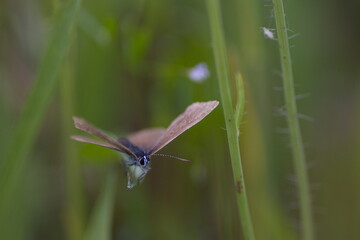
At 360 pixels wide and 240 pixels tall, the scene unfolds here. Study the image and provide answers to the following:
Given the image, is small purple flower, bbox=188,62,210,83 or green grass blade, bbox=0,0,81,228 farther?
small purple flower, bbox=188,62,210,83

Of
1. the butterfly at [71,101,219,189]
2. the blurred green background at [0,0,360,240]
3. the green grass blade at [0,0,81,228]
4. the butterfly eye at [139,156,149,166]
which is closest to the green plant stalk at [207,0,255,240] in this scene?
the butterfly at [71,101,219,189]

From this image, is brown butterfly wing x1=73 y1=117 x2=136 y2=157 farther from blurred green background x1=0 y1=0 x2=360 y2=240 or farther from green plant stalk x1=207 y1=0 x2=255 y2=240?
blurred green background x1=0 y1=0 x2=360 y2=240

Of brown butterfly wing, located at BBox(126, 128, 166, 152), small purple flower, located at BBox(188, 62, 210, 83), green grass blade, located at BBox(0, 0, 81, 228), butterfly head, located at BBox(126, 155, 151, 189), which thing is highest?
small purple flower, located at BBox(188, 62, 210, 83)

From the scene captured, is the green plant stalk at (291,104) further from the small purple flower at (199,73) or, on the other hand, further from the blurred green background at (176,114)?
the small purple flower at (199,73)

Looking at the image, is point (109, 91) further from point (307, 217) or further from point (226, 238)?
point (307, 217)

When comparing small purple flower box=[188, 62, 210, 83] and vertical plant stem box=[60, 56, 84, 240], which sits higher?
small purple flower box=[188, 62, 210, 83]

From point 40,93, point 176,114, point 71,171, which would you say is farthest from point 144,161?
point 176,114

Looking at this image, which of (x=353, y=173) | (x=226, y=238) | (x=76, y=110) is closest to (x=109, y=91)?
(x=76, y=110)
